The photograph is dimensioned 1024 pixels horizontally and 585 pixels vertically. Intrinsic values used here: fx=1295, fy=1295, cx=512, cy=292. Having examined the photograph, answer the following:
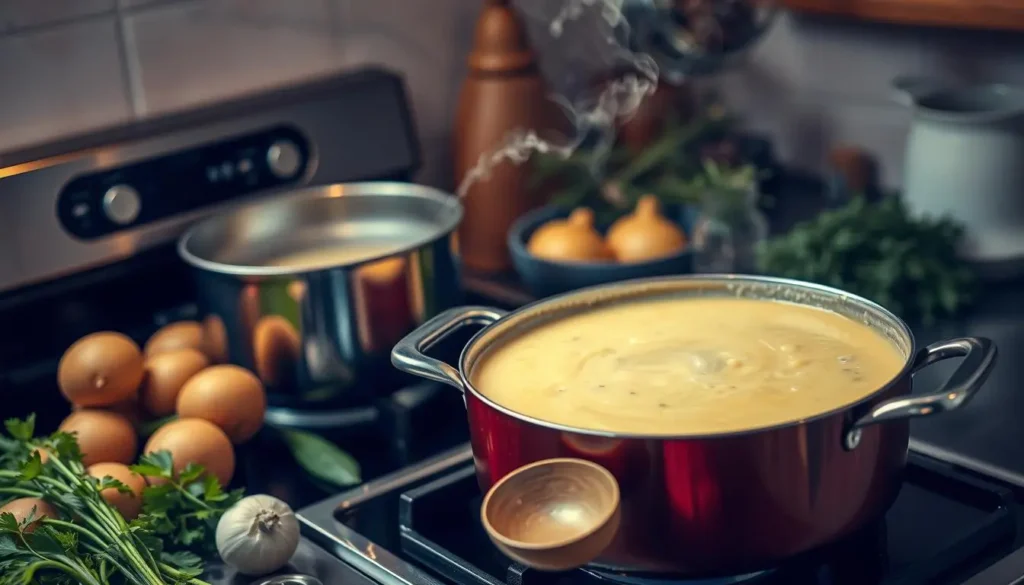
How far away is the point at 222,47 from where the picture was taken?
1.29 m

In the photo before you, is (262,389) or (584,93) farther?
(584,93)

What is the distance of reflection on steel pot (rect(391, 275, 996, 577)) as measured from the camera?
680mm

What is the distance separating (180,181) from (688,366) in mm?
580

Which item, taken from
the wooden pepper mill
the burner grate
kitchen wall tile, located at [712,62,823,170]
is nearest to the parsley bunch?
the burner grate

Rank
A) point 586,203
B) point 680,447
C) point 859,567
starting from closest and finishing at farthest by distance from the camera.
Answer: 1. point 680,447
2. point 859,567
3. point 586,203

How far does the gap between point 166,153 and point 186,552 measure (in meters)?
0.46

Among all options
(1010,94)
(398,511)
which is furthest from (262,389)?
(1010,94)

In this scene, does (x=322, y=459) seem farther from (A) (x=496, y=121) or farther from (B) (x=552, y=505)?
(A) (x=496, y=121)

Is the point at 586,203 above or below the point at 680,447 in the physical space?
below

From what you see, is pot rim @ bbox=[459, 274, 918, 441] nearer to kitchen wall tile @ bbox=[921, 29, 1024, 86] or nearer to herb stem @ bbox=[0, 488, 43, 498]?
herb stem @ bbox=[0, 488, 43, 498]

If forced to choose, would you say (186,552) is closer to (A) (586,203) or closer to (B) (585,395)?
(B) (585,395)

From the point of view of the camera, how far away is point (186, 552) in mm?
843

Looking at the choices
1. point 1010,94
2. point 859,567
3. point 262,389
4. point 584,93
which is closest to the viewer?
point 859,567

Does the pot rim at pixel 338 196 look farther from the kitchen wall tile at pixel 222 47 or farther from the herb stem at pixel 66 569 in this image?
the herb stem at pixel 66 569
